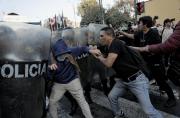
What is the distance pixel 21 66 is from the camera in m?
3.46

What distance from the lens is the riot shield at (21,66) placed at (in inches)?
132

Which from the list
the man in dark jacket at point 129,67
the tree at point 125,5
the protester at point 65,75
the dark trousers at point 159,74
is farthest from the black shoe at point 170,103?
the tree at point 125,5

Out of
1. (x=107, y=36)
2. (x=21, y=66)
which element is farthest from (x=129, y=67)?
(x=21, y=66)

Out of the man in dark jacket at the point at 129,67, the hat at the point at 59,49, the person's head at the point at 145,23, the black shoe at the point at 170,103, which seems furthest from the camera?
the person's head at the point at 145,23

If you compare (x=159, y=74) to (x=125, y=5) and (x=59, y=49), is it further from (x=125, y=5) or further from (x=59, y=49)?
(x=125, y=5)

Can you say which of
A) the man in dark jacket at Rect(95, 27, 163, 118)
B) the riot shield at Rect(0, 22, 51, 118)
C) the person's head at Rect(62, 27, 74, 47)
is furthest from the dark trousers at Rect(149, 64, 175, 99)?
the riot shield at Rect(0, 22, 51, 118)

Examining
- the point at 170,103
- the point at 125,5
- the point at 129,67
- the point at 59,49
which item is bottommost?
the point at 170,103

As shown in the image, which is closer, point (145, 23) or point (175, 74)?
point (175, 74)

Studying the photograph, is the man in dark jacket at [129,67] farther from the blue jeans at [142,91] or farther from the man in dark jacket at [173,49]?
the man in dark jacket at [173,49]

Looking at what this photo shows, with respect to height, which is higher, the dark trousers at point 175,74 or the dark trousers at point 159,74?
the dark trousers at point 175,74

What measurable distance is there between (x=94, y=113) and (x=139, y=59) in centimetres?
199

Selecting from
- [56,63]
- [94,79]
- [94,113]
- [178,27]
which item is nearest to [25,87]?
[178,27]

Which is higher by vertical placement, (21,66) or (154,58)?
(21,66)

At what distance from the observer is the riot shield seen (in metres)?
3.36
